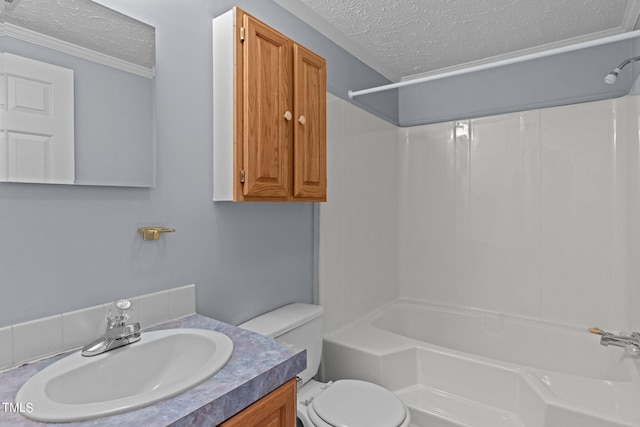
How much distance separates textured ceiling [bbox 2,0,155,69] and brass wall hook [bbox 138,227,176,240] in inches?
23.0

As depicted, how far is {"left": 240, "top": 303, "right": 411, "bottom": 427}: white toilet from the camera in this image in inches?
58.4

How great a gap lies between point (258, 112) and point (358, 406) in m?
1.32

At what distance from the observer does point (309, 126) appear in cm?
173

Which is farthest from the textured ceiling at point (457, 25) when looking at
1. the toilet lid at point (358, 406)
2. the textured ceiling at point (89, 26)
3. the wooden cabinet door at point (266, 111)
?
the toilet lid at point (358, 406)

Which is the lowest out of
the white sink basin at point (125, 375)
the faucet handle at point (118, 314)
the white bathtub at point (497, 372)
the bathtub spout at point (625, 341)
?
the white bathtub at point (497, 372)

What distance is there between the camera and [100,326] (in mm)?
1160

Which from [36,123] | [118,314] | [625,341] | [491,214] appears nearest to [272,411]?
[118,314]

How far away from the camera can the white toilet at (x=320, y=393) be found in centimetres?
148

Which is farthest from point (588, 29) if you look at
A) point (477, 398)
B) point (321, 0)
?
point (477, 398)

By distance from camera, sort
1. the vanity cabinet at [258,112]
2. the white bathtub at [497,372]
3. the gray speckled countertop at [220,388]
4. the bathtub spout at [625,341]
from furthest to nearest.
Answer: the bathtub spout at [625,341] → the white bathtub at [497,372] → the vanity cabinet at [258,112] → the gray speckled countertop at [220,388]

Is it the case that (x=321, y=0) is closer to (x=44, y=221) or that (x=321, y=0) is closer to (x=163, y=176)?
(x=163, y=176)

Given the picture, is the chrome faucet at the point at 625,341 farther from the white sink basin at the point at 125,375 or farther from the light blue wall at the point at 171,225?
the white sink basin at the point at 125,375

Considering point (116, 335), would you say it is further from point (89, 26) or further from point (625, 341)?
point (625, 341)

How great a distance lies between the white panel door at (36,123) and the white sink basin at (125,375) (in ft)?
1.75
